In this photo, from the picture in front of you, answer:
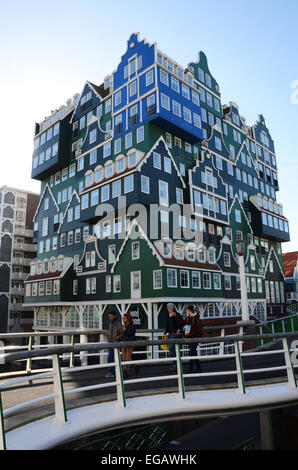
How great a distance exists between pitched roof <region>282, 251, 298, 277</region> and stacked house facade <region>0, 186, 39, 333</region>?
46022 mm

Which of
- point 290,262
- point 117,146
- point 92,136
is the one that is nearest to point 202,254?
point 117,146

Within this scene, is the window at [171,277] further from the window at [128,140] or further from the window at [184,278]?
the window at [128,140]

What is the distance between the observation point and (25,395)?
732cm

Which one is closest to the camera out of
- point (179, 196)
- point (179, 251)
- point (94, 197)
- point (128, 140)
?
point (179, 251)

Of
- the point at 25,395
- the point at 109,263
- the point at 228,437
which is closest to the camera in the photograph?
the point at 228,437

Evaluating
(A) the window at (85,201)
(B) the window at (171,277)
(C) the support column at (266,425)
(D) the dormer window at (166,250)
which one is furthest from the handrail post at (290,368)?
(A) the window at (85,201)

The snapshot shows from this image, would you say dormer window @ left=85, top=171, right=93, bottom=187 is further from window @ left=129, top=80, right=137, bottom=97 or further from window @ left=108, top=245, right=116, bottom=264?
window @ left=129, top=80, right=137, bottom=97

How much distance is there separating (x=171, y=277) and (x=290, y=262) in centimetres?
4399

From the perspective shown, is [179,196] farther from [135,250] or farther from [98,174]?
[98,174]

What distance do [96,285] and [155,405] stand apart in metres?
31.1

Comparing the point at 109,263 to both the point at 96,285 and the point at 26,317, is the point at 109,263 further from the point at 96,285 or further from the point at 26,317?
the point at 26,317

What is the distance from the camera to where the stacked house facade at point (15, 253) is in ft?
184

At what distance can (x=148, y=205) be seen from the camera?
32.5 m
